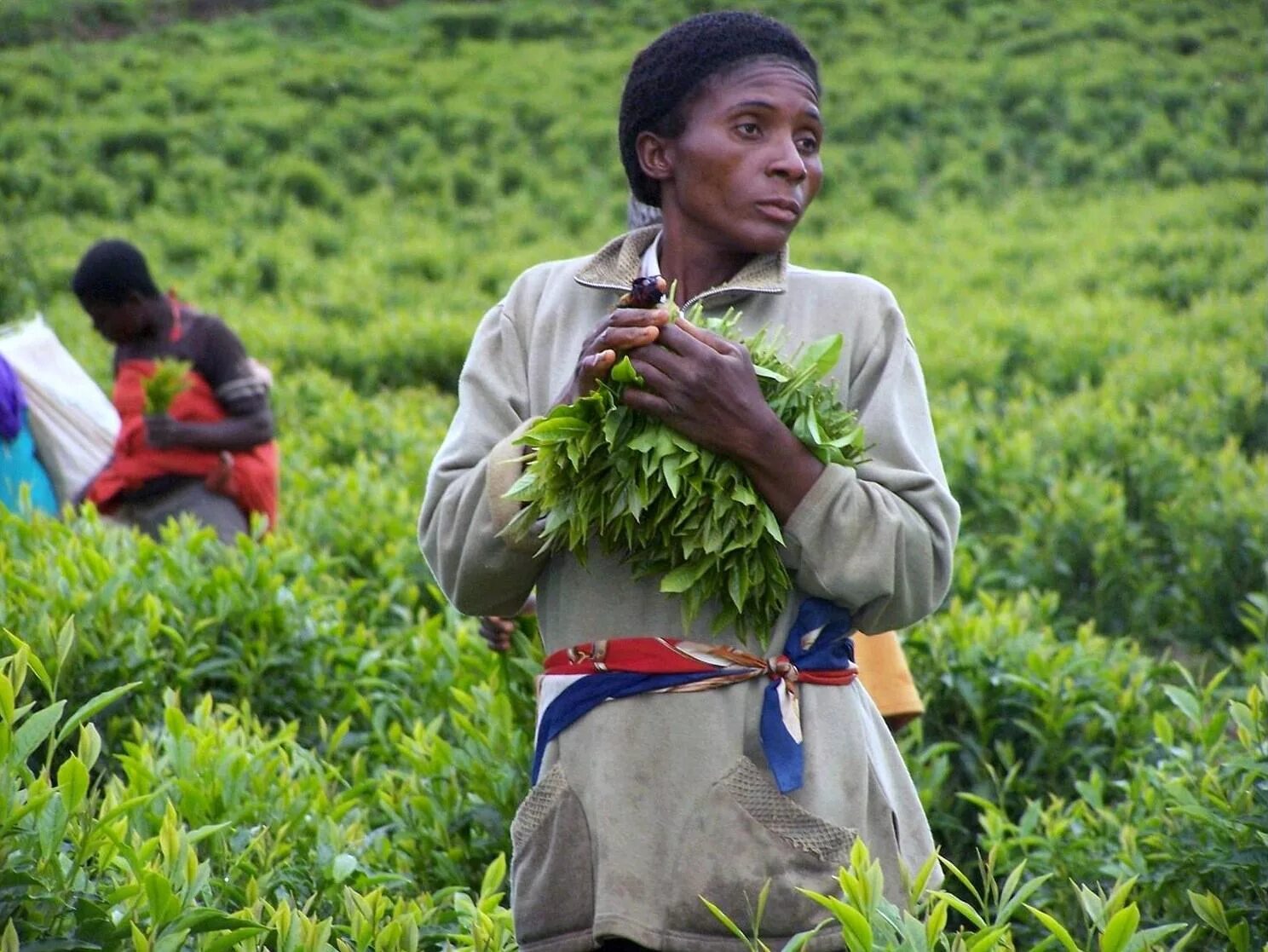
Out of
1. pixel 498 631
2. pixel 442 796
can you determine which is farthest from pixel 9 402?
pixel 498 631

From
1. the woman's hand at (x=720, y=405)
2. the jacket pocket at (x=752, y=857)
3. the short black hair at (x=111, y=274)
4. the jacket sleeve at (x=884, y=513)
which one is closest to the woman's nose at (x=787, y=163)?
the jacket sleeve at (x=884, y=513)

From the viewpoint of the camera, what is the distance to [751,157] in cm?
237

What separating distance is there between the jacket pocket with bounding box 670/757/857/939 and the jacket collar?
0.65 meters

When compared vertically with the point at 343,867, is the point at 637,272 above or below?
above

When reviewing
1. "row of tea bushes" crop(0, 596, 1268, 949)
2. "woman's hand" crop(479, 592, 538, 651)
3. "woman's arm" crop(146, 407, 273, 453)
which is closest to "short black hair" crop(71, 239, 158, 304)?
"woman's arm" crop(146, 407, 273, 453)

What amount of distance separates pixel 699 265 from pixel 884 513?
521 millimetres

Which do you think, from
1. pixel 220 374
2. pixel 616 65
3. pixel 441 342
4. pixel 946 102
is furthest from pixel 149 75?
pixel 220 374

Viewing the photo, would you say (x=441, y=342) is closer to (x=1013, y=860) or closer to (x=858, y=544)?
(x=1013, y=860)

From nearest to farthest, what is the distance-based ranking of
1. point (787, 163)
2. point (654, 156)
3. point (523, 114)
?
point (787, 163), point (654, 156), point (523, 114)

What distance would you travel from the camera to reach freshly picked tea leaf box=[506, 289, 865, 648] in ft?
6.90

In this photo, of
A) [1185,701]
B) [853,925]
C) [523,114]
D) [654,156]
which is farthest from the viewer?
[523,114]

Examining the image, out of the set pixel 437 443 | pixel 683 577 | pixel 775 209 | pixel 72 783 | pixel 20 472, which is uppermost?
pixel 775 209

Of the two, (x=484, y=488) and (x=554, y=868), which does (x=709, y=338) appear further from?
(x=554, y=868)

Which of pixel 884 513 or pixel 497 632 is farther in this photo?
pixel 497 632
